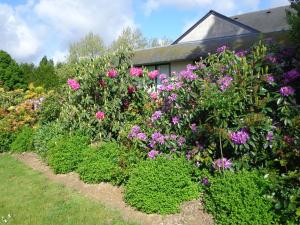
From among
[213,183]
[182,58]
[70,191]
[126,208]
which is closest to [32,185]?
[70,191]

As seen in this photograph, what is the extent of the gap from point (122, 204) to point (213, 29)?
975 inches

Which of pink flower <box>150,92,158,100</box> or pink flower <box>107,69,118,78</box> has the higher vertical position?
pink flower <box>107,69,118,78</box>

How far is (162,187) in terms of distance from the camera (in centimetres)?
557

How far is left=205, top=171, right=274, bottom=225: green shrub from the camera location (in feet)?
14.7

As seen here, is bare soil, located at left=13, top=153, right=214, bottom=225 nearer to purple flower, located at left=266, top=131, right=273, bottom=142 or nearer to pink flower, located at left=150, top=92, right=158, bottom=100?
purple flower, located at left=266, top=131, right=273, bottom=142

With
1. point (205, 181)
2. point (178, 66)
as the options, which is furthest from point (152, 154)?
point (178, 66)

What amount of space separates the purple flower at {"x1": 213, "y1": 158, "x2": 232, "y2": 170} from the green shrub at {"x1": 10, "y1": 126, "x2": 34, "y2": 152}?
6841mm

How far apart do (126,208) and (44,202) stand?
A: 60.1 inches

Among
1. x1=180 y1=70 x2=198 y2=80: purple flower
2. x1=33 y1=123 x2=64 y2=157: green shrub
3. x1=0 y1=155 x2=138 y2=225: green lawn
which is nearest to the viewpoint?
x1=0 y1=155 x2=138 y2=225: green lawn

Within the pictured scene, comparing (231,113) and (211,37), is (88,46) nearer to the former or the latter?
(211,37)

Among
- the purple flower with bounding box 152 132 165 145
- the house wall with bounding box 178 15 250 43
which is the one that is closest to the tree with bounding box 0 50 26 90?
the house wall with bounding box 178 15 250 43

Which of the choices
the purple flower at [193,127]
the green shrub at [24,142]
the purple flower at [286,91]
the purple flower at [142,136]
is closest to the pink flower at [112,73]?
the purple flower at [142,136]

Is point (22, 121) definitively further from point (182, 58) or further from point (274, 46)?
point (182, 58)

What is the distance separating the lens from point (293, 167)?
16.0 feet
